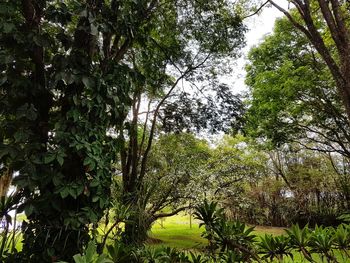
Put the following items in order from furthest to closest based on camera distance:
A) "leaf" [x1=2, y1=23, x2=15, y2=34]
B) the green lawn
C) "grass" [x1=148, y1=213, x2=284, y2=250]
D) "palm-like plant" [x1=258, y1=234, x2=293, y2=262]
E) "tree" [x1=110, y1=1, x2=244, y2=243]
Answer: "grass" [x1=148, y1=213, x2=284, y2=250] < the green lawn < "tree" [x1=110, y1=1, x2=244, y2=243] < "palm-like plant" [x1=258, y1=234, x2=293, y2=262] < "leaf" [x1=2, y1=23, x2=15, y2=34]

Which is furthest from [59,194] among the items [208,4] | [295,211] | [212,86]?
[295,211]

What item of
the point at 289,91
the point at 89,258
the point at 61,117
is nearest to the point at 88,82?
the point at 61,117

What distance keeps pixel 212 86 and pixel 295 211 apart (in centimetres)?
886

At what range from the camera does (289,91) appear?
798cm

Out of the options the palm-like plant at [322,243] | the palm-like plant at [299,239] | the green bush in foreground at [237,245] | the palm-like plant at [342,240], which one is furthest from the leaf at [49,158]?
the palm-like plant at [342,240]

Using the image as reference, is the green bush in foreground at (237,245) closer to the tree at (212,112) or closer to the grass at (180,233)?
the grass at (180,233)

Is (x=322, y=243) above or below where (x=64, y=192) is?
below

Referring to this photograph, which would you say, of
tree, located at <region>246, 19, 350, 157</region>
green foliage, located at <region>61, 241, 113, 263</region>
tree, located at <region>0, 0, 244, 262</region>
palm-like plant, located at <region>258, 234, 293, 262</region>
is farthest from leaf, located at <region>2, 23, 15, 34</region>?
tree, located at <region>246, 19, 350, 157</region>

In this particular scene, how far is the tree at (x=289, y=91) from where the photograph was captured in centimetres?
822

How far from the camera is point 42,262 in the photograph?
2338 millimetres

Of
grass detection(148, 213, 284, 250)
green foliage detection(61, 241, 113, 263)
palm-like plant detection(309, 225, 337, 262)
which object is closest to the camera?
green foliage detection(61, 241, 113, 263)

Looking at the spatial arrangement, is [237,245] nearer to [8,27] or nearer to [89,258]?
[89,258]

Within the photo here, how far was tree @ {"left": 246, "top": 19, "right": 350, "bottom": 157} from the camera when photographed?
27.0 ft

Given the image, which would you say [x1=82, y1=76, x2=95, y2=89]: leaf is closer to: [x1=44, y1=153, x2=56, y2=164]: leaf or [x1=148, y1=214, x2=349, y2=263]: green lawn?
[x1=44, y1=153, x2=56, y2=164]: leaf
